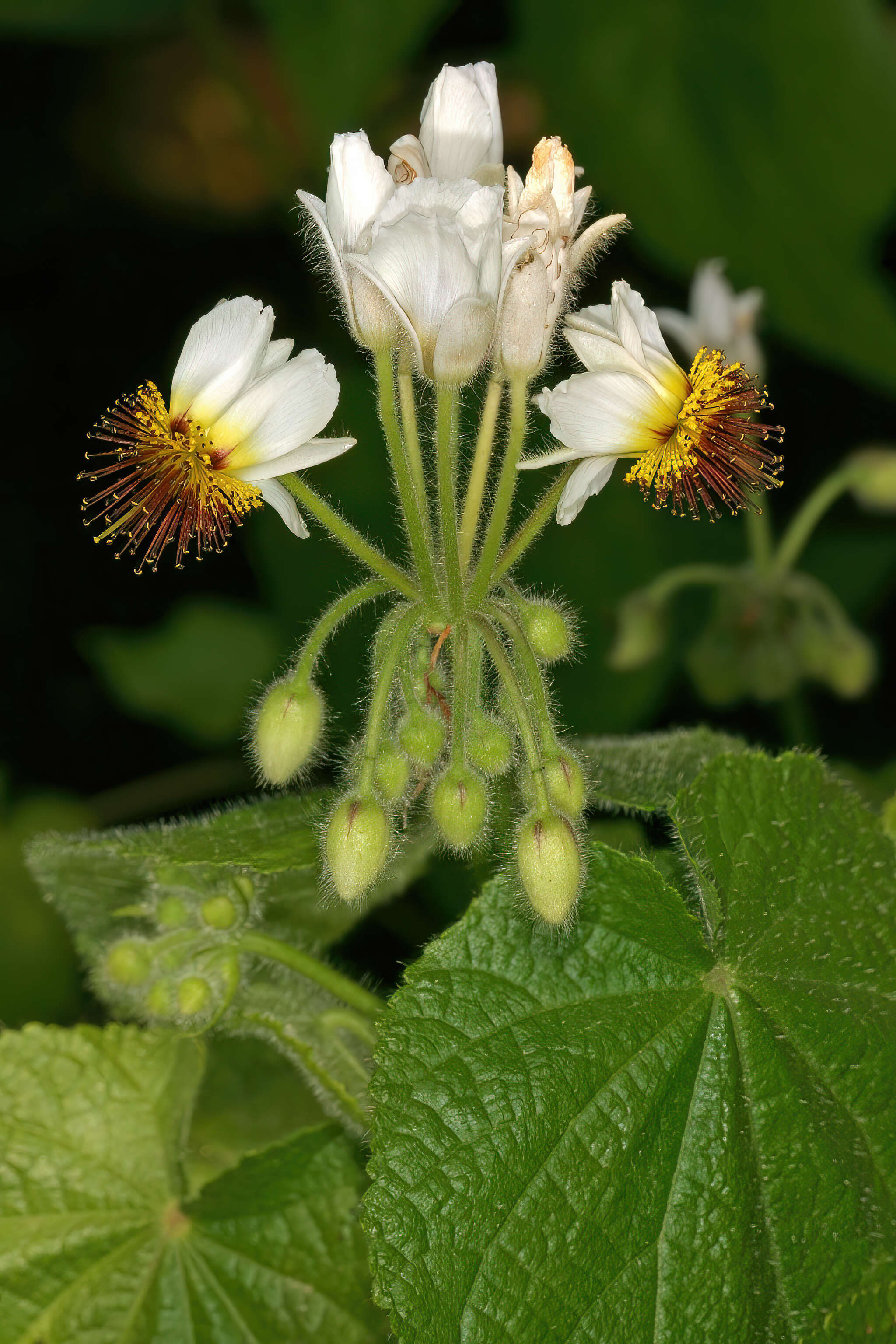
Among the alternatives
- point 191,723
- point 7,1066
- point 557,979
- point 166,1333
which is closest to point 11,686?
point 191,723

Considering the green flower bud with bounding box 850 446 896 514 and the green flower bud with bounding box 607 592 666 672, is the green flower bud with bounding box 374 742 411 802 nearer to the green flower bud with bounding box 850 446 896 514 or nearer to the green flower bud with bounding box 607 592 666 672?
the green flower bud with bounding box 607 592 666 672

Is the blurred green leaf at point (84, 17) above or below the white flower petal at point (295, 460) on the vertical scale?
above

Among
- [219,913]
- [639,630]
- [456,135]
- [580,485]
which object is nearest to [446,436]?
[580,485]

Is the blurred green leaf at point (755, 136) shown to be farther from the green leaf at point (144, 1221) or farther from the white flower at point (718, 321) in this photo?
the green leaf at point (144, 1221)

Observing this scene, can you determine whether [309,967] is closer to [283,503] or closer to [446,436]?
[283,503]

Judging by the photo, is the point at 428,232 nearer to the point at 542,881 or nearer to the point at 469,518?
the point at 469,518

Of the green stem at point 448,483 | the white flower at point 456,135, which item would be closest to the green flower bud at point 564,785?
the green stem at point 448,483

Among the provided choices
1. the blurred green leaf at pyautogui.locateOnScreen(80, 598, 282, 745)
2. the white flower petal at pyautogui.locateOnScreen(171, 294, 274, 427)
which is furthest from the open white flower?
the blurred green leaf at pyautogui.locateOnScreen(80, 598, 282, 745)
